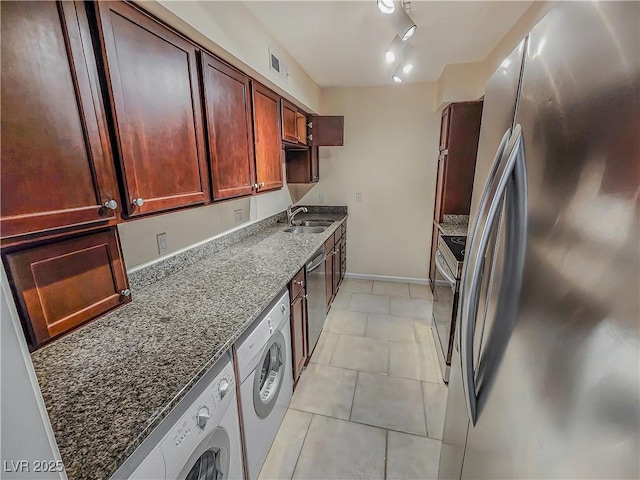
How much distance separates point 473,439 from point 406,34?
189 cm

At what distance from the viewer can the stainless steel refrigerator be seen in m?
0.38

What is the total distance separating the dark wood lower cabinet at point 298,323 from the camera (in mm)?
1749

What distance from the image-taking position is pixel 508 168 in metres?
0.62

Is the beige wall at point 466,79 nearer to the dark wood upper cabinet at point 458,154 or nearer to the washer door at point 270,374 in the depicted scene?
the dark wood upper cabinet at point 458,154

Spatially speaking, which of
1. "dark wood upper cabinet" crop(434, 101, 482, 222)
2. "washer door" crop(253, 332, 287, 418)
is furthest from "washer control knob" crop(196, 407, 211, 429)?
"dark wood upper cabinet" crop(434, 101, 482, 222)

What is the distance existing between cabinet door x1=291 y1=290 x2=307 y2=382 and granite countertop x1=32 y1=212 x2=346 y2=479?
29 cm

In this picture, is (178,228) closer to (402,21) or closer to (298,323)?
(298,323)

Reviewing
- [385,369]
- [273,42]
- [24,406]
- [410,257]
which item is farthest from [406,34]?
[410,257]

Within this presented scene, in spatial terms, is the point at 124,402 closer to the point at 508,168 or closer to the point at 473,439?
the point at 473,439

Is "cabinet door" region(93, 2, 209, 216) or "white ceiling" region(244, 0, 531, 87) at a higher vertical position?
"white ceiling" region(244, 0, 531, 87)

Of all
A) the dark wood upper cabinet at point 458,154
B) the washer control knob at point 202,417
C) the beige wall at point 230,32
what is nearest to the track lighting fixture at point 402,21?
the beige wall at point 230,32

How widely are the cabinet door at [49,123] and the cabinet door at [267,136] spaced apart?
1.05 metres

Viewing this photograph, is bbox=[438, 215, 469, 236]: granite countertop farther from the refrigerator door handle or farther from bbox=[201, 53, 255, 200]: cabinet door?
the refrigerator door handle

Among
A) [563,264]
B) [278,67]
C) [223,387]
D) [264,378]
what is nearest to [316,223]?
[278,67]
